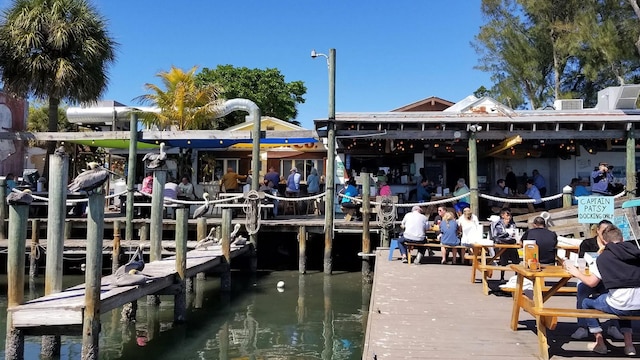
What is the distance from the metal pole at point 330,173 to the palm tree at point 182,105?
7.63 m

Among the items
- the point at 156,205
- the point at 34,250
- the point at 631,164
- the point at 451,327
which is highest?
the point at 631,164

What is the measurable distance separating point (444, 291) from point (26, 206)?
5.92 metres

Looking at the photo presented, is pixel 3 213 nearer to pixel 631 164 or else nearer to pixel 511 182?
pixel 511 182

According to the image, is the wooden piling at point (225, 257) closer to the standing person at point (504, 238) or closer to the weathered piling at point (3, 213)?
the standing person at point (504, 238)

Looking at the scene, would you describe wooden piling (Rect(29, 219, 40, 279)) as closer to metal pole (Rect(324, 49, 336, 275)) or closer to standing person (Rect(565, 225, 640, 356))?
metal pole (Rect(324, 49, 336, 275))

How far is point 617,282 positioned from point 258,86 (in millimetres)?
32653

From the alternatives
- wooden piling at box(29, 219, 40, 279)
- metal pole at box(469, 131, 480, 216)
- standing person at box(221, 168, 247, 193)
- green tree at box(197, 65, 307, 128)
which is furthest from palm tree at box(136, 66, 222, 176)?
green tree at box(197, 65, 307, 128)

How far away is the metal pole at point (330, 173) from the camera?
1277cm

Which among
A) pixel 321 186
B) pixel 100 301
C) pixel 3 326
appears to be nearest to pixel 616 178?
pixel 321 186

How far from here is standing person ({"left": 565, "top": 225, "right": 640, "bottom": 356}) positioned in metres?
4.44

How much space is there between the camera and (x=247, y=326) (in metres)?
9.16

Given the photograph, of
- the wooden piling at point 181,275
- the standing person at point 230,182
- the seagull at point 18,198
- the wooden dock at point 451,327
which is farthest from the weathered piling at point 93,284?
the standing person at point 230,182

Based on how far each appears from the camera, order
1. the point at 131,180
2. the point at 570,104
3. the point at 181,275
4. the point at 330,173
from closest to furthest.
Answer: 1. the point at 181,275
2. the point at 330,173
3. the point at 131,180
4. the point at 570,104

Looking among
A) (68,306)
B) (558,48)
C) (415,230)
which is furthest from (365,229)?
(558,48)
